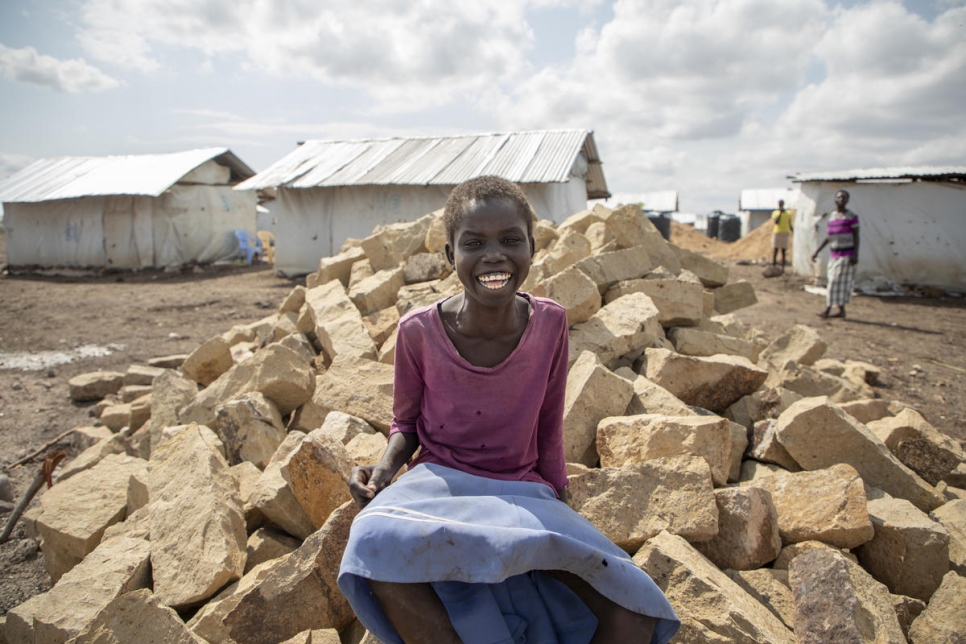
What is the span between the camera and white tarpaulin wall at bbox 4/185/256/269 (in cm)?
1716

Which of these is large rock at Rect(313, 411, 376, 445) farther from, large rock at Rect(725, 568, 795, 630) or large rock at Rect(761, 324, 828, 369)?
large rock at Rect(761, 324, 828, 369)

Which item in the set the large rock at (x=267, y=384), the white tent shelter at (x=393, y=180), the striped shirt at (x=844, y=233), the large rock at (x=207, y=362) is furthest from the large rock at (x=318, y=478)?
the white tent shelter at (x=393, y=180)

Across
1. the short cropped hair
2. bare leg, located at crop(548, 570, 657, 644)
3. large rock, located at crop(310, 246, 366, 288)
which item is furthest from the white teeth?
large rock, located at crop(310, 246, 366, 288)

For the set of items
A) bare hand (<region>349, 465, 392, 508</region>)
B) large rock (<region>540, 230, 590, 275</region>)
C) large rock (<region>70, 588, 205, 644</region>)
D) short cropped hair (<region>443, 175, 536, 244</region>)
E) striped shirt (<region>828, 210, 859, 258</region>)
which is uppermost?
striped shirt (<region>828, 210, 859, 258</region>)

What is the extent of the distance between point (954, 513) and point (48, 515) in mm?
4091

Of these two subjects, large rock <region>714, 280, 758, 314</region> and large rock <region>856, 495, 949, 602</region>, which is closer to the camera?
large rock <region>856, 495, 949, 602</region>

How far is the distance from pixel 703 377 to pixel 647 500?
112 cm

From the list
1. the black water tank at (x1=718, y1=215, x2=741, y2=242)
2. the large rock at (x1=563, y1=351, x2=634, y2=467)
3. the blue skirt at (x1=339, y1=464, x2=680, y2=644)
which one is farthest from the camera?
the black water tank at (x1=718, y1=215, x2=741, y2=242)

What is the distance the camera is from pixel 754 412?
3.11 m

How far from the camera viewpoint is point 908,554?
2229 mm

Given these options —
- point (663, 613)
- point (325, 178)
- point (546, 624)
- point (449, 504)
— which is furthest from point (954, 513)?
point (325, 178)

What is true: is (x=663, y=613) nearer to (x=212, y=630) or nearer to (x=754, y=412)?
(x=212, y=630)

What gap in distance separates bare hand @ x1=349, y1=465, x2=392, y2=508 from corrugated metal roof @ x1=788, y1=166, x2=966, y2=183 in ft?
44.6

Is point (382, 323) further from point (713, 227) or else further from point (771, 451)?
point (713, 227)
